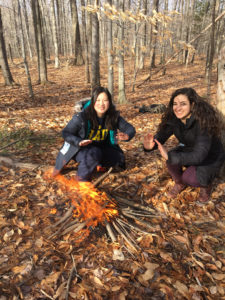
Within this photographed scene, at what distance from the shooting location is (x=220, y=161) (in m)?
2.76

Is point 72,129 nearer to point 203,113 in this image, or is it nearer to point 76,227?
point 76,227

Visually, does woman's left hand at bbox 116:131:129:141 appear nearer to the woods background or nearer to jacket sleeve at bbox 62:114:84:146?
jacket sleeve at bbox 62:114:84:146

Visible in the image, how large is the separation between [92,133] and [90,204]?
123 cm

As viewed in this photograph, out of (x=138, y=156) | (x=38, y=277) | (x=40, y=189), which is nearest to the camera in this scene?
(x=38, y=277)

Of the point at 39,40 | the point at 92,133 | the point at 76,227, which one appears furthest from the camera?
the point at 39,40

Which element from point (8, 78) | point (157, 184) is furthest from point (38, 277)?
point (8, 78)

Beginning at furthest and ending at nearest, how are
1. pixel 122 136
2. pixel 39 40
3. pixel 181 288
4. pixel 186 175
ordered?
pixel 39 40, pixel 122 136, pixel 186 175, pixel 181 288

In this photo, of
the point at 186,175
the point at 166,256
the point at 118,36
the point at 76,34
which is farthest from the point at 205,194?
the point at 76,34

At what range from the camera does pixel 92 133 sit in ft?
11.0

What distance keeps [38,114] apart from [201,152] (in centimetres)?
573

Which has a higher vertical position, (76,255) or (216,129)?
(216,129)

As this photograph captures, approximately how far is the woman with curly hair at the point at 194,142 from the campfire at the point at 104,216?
0.73 meters

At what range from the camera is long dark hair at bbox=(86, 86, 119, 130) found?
2962 millimetres

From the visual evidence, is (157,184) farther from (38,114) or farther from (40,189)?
(38,114)
